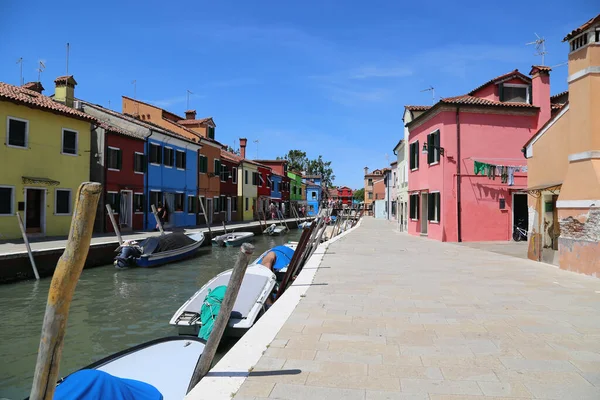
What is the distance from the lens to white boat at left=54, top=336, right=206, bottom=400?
137 inches

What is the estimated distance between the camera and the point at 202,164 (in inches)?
1302

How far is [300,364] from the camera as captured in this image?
393cm

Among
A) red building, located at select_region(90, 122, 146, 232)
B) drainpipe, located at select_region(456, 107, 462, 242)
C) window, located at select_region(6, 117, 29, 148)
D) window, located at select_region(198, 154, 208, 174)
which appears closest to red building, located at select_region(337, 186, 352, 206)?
window, located at select_region(198, 154, 208, 174)

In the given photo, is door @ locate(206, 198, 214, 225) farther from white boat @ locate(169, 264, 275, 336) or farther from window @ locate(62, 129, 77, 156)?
white boat @ locate(169, 264, 275, 336)

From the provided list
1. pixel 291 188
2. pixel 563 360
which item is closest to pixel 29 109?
pixel 563 360

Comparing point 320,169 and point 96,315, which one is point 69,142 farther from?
point 320,169

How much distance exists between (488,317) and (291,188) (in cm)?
5630

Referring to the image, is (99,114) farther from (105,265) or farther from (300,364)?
(300,364)

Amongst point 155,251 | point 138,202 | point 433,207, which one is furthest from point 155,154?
point 433,207

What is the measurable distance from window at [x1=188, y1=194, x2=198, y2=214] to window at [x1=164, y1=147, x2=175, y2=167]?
3.44 m

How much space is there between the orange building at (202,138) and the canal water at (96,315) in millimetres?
17559

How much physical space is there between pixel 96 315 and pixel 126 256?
6.50 meters

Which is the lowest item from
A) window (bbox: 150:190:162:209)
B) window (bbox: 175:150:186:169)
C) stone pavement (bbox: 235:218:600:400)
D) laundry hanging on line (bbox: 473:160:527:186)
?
stone pavement (bbox: 235:218:600:400)

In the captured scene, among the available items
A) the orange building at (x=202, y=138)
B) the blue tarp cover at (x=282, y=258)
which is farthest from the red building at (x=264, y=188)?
the blue tarp cover at (x=282, y=258)
